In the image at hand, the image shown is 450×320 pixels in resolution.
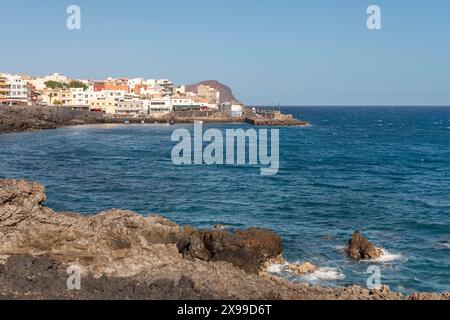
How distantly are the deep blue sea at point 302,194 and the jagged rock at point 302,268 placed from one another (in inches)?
16.3

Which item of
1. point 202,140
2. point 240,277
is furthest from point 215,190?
point 202,140

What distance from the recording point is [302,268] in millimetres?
23656

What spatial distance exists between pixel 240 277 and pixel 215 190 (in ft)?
76.5

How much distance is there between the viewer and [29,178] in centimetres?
4562

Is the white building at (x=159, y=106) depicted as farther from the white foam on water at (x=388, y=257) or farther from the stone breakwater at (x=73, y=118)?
the white foam on water at (x=388, y=257)

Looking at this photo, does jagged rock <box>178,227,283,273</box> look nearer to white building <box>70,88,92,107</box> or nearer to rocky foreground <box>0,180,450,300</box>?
rocky foreground <box>0,180,450,300</box>

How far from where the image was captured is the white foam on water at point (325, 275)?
22.9 metres

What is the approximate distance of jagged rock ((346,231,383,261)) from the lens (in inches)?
1010

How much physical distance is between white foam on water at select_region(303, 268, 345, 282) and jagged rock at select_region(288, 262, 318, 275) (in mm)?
234

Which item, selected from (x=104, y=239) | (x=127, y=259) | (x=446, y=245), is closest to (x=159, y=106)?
(x=446, y=245)

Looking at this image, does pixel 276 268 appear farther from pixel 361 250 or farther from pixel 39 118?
pixel 39 118

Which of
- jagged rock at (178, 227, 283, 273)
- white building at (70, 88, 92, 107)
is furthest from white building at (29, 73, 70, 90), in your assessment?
jagged rock at (178, 227, 283, 273)

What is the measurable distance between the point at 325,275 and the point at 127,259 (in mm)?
8584
